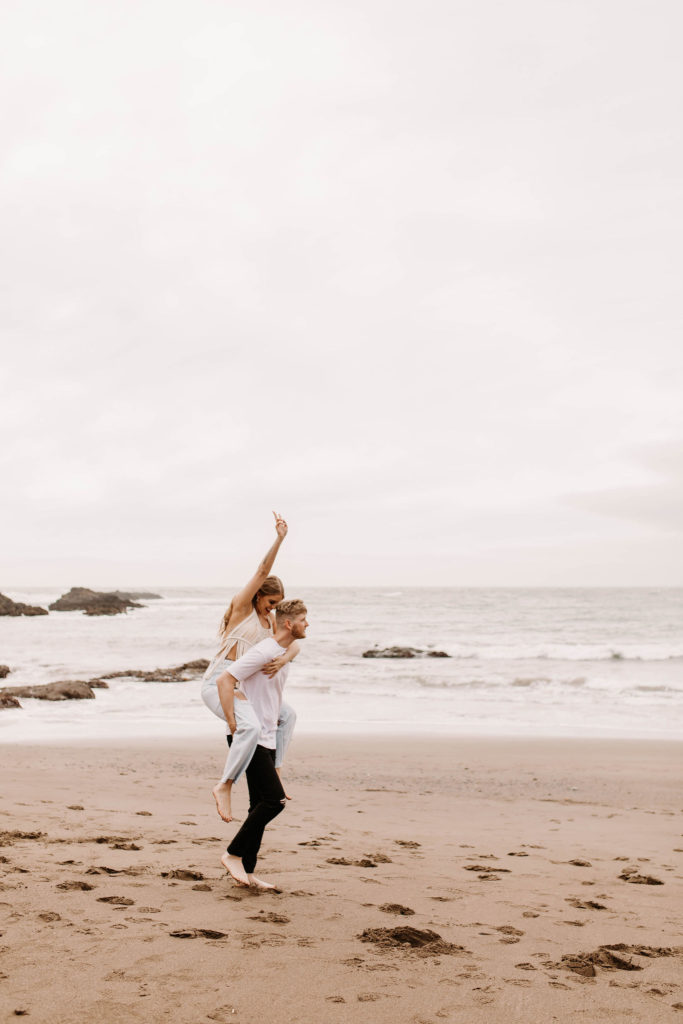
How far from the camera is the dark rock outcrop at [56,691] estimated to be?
17.1 meters

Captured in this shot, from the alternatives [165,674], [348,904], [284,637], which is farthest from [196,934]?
[165,674]

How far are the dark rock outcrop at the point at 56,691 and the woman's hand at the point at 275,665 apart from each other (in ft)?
44.9

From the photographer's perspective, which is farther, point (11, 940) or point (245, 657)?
point (245, 657)

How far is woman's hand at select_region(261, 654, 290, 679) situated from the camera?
16.2ft

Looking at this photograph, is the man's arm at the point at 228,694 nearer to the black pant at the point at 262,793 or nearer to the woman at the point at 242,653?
the woman at the point at 242,653

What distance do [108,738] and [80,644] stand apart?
70.4 feet

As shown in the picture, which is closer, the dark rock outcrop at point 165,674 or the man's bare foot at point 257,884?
the man's bare foot at point 257,884

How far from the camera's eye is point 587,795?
31.2ft

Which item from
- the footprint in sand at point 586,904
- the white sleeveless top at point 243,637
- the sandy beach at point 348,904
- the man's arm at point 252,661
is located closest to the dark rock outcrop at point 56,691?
the sandy beach at point 348,904

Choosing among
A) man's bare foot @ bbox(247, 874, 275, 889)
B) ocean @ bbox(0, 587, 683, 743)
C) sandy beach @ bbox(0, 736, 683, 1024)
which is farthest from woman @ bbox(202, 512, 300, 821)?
ocean @ bbox(0, 587, 683, 743)

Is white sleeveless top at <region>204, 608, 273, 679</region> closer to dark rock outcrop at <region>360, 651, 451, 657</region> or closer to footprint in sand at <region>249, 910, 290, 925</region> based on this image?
footprint in sand at <region>249, 910, 290, 925</region>

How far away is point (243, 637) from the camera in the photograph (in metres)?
5.12

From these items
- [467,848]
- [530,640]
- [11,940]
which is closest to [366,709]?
[467,848]

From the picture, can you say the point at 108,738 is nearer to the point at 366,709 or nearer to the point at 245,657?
the point at 366,709
